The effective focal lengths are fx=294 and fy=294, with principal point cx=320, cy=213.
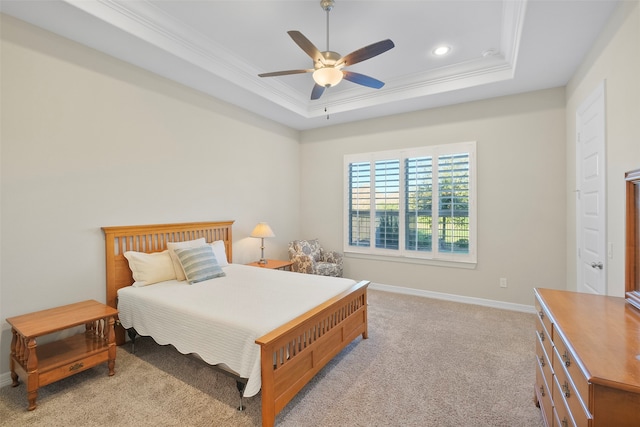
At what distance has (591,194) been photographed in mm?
2863

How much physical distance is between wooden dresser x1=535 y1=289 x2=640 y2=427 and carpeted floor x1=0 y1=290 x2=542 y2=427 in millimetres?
481

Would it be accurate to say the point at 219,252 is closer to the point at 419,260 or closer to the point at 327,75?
the point at 327,75

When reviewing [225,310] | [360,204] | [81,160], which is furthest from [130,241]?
[360,204]

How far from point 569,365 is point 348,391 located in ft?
5.03

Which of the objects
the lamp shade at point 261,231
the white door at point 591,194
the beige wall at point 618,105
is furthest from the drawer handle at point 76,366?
the white door at point 591,194

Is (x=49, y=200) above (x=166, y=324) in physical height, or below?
above

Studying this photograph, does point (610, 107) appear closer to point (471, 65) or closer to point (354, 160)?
point (471, 65)

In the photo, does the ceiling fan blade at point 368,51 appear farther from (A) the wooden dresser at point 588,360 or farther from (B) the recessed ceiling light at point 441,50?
(A) the wooden dresser at point 588,360

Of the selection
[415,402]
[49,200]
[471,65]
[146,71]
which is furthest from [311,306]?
[471,65]

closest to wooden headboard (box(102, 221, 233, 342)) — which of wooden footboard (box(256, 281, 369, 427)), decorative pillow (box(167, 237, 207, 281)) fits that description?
decorative pillow (box(167, 237, 207, 281))

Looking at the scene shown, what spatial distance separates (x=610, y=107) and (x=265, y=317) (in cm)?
321

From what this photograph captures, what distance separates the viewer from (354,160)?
17.5ft

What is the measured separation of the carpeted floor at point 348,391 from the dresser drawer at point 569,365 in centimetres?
85

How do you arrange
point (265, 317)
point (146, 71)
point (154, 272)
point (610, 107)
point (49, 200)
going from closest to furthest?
1. point (265, 317)
2. point (610, 107)
3. point (49, 200)
4. point (154, 272)
5. point (146, 71)
